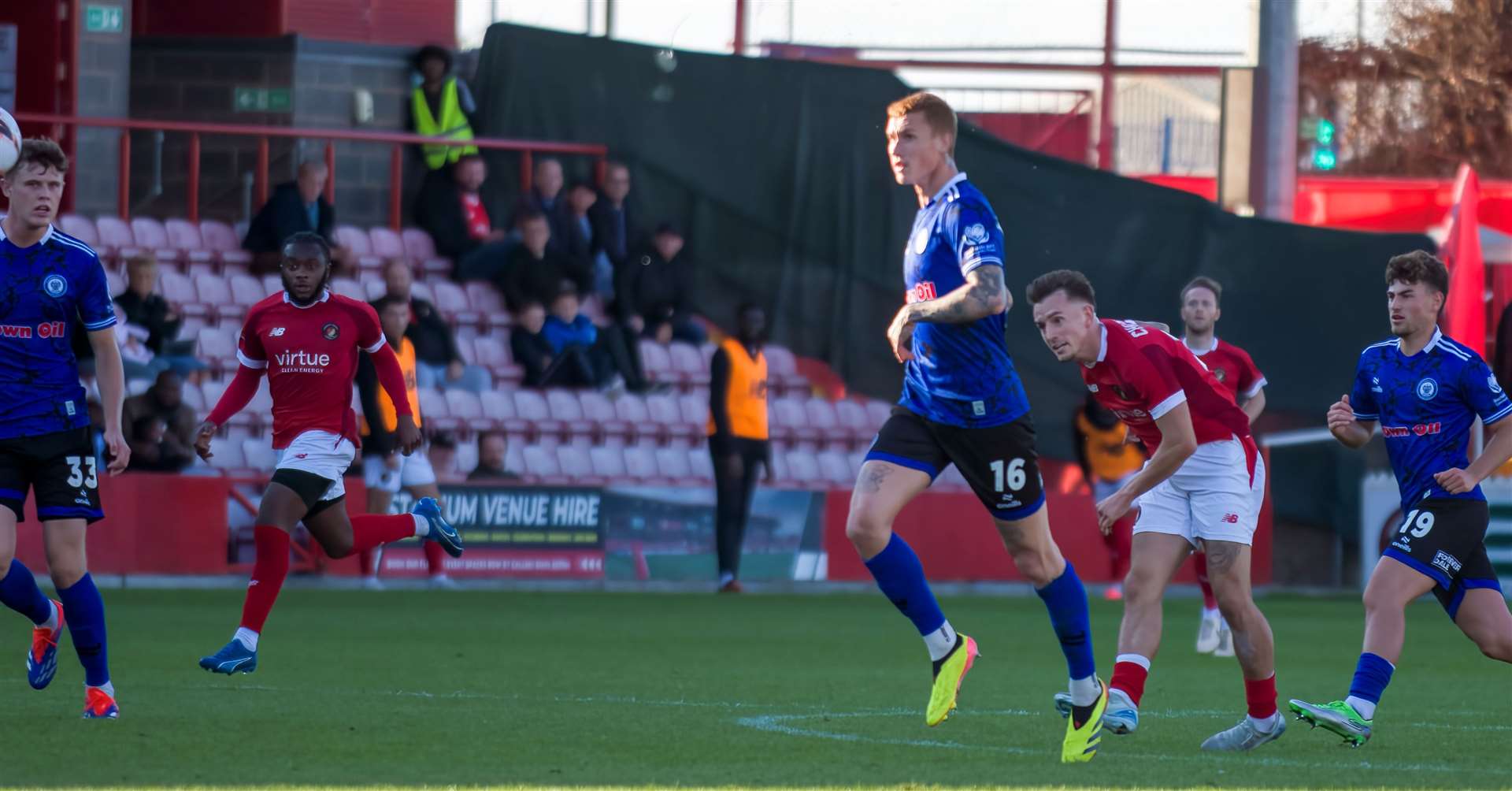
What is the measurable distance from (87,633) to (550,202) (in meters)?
12.5

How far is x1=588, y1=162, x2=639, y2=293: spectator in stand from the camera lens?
65.8ft

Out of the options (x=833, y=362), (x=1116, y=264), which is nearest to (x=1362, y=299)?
(x=1116, y=264)

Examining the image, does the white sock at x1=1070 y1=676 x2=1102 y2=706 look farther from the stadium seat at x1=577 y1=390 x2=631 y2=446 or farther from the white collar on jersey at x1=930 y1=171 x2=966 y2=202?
the stadium seat at x1=577 y1=390 x2=631 y2=446

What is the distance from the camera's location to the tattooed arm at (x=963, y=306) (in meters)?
6.98

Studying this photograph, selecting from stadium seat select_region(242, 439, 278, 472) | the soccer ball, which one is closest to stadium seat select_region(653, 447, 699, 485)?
stadium seat select_region(242, 439, 278, 472)

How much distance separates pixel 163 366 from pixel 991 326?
11637 mm

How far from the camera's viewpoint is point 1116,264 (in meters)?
20.6

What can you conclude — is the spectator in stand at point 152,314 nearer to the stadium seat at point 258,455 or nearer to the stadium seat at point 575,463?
the stadium seat at point 258,455

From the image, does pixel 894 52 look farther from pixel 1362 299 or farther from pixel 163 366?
pixel 163 366

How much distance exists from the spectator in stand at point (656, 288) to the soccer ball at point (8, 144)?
12.1 metres

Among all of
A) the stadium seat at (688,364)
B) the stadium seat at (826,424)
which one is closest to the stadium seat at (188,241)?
the stadium seat at (688,364)

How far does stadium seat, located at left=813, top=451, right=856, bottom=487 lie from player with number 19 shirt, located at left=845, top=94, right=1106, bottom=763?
12.8 meters

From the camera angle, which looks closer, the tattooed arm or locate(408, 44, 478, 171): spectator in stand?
the tattooed arm

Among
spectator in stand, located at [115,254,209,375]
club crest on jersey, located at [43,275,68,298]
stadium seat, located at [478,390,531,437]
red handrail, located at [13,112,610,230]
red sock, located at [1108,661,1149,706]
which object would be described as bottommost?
red sock, located at [1108,661,1149,706]
